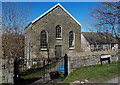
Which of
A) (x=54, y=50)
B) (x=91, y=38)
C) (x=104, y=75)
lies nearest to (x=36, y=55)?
(x=54, y=50)

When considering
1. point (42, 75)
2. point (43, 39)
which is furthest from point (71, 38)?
point (42, 75)

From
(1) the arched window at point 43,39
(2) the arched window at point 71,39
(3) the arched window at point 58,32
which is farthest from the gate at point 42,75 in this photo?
(2) the arched window at point 71,39

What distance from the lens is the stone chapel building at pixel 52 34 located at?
12.2 metres

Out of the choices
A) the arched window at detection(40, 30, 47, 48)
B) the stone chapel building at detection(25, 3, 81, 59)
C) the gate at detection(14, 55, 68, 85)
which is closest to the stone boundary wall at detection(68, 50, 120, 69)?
the gate at detection(14, 55, 68, 85)

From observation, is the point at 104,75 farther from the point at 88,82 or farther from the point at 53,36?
the point at 53,36

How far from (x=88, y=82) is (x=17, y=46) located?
652 centimetres

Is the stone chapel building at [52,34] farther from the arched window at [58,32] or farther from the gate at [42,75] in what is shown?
the gate at [42,75]

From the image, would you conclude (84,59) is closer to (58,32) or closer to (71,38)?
(58,32)

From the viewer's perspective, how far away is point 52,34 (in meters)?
13.0

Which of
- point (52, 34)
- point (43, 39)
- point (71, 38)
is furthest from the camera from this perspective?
point (71, 38)

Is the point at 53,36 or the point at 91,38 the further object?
the point at 91,38

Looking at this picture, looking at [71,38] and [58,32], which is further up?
[58,32]

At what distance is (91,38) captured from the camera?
74.8ft

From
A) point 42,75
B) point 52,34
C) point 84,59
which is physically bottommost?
point 42,75
